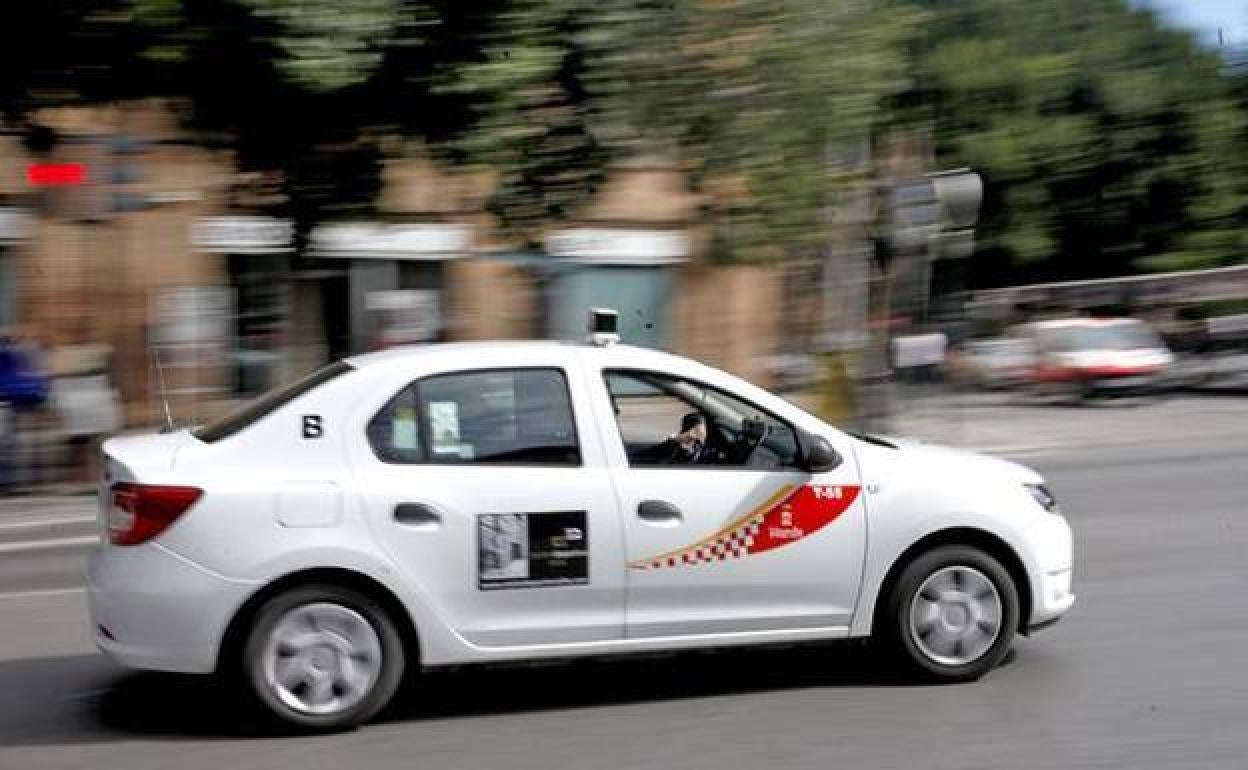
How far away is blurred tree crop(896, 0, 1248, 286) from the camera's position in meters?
33.0

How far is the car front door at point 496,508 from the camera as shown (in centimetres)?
669

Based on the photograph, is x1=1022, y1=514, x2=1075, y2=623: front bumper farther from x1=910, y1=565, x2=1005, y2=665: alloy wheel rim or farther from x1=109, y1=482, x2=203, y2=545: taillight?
x1=109, y1=482, x2=203, y2=545: taillight

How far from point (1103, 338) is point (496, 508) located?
18.5 meters

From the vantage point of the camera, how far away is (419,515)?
6684 mm

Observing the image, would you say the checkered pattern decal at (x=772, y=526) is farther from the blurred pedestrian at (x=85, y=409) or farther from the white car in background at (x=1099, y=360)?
the white car in background at (x=1099, y=360)

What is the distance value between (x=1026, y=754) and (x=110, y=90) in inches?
160

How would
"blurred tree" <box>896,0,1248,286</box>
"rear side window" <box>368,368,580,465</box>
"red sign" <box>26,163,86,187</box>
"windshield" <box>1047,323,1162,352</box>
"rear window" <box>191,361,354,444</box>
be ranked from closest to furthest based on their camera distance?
"rear side window" <box>368,368,580,465</box> < "rear window" <box>191,361,354,444</box> < "red sign" <box>26,163,86,187</box> < "windshield" <box>1047,323,1162,352</box> < "blurred tree" <box>896,0,1248,286</box>

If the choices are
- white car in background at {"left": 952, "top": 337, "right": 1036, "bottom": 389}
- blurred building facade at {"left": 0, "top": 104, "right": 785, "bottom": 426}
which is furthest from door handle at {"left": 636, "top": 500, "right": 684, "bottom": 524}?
white car in background at {"left": 952, "top": 337, "right": 1036, "bottom": 389}

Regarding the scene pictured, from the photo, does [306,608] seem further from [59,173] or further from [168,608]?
[59,173]

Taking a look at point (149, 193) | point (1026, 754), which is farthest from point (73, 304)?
point (1026, 754)

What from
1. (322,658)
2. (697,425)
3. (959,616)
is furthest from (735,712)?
(322,658)

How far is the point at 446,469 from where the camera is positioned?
266 inches

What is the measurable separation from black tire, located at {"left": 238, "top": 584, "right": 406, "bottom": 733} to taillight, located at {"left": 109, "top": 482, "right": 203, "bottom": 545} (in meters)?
0.49

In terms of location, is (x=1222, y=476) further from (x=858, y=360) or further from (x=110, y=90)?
(x=110, y=90)
